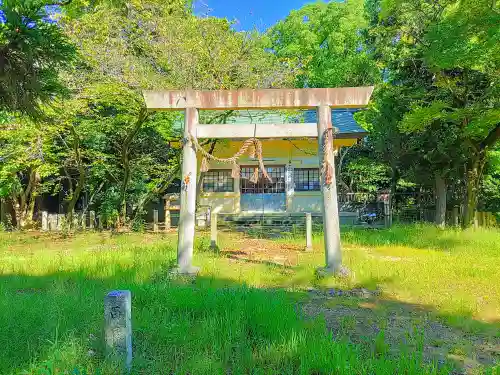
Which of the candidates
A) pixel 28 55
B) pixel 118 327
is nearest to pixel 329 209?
pixel 118 327

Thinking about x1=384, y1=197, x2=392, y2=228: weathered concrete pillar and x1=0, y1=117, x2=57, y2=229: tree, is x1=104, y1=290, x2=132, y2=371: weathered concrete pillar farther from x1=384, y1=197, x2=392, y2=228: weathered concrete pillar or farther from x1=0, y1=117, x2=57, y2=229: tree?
x1=384, y1=197, x2=392, y2=228: weathered concrete pillar

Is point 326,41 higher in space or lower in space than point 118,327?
higher

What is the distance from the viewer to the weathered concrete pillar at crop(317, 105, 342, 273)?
23.9 feet

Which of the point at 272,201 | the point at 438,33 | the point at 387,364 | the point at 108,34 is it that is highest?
the point at 108,34

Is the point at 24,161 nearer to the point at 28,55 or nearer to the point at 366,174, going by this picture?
the point at 28,55

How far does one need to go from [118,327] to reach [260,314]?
1.57 m

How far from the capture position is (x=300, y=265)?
8031 millimetres

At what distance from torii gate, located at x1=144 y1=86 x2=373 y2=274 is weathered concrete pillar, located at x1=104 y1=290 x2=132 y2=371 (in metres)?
4.09

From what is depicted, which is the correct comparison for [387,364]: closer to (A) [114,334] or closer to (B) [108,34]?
(A) [114,334]

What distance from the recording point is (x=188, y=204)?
25.1 feet

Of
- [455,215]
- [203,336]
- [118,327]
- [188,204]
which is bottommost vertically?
[203,336]

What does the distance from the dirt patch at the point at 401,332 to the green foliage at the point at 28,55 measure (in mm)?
4972

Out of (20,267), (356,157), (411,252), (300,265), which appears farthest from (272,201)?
(20,267)

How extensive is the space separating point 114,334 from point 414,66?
14.5 m
